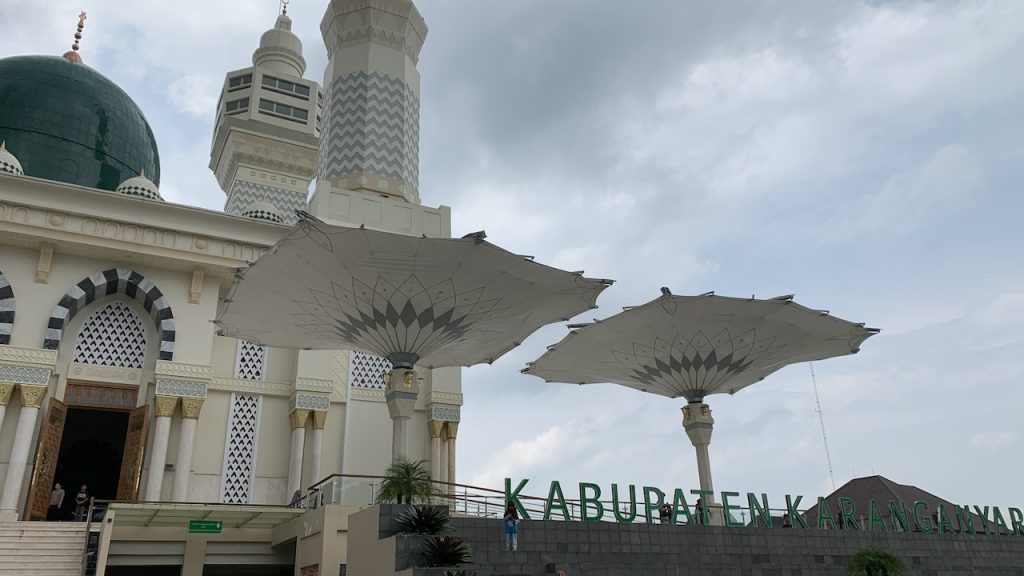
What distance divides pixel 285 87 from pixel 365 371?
1624 centimetres

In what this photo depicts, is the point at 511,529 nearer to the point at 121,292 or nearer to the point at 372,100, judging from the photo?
the point at 121,292

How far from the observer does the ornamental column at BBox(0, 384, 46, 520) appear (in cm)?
1795

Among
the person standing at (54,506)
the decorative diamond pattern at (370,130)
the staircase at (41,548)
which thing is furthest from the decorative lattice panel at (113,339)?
the decorative diamond pattern at (370,130)

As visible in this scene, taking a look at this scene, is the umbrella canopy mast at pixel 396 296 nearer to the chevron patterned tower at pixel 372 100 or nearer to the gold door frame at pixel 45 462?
the gold door frame at pixel 45 462

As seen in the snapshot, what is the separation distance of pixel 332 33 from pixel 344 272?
14.9 metres

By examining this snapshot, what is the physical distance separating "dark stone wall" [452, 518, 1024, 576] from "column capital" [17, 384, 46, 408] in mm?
12179

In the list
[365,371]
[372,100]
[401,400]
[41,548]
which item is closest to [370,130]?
[372,100]

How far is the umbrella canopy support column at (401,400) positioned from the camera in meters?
17.2

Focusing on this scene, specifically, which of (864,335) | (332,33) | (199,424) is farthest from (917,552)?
(332,33)

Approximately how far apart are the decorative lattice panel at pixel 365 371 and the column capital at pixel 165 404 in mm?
5008

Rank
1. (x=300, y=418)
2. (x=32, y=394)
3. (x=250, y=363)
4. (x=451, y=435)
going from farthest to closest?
(x=451, y=435) → (x=250, y=363) → (x=300, y=418) → (x=32, y=394)

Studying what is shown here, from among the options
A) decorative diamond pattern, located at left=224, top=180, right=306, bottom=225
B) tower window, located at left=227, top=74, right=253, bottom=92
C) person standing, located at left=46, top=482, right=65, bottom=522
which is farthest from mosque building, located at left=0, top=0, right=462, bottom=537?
tower window, located at left=227, top=74, right=253, bottom=92

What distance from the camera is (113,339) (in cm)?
2128

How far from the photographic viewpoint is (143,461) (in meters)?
20.1
